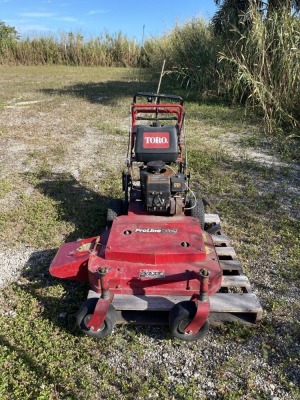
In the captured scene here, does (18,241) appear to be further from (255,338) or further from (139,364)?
(255,338)

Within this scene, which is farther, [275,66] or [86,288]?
[275,66]

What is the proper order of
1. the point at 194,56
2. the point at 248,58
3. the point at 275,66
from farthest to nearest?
the point at 194,56 < the point at 248,58 < the point at 275,66

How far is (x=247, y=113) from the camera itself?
833 cm

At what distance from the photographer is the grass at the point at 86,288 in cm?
227

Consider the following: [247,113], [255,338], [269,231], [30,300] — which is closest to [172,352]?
[255,338]

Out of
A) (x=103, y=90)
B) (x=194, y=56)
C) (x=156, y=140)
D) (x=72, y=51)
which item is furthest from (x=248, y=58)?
(x=72, y=51)

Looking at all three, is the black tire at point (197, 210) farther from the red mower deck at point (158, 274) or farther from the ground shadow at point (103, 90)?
the ground shadow at point (103, 90)

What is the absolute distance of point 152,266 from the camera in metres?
2.68

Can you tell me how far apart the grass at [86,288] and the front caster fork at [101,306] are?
0.19m

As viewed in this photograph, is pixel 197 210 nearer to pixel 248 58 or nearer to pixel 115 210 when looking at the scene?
pixel 115 210

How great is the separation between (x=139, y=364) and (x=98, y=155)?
13.7ft

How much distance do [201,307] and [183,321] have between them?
0.49 feet

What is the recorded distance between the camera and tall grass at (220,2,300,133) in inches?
271

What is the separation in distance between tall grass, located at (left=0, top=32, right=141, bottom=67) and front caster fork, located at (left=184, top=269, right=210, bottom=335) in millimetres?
17756
